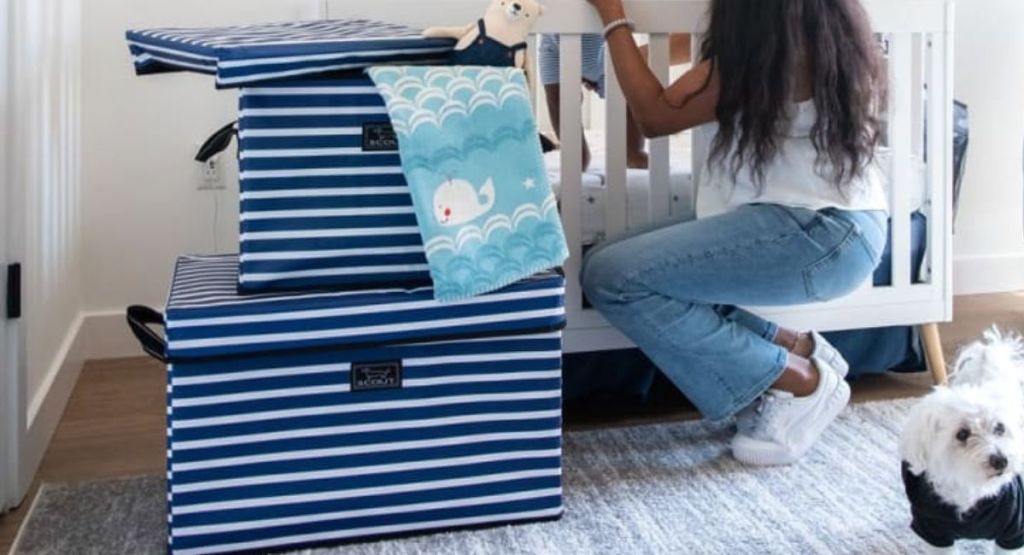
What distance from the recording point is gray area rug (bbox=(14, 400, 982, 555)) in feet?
4.45

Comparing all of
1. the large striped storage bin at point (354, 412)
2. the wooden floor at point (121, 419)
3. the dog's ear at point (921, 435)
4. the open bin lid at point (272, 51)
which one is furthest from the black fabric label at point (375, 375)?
the dog's ear at point (921, 435)

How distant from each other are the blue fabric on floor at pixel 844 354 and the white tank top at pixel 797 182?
391 millimetres

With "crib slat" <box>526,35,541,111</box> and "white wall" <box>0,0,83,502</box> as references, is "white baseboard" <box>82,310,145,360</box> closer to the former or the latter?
"white wall" <box>0,0,83,502</box>

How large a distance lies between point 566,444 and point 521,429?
1.22 feet

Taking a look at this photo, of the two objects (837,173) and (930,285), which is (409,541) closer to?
(837,173)

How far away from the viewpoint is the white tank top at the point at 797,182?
1571mm

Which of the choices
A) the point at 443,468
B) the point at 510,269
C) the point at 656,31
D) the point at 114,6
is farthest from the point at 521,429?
the point at 114,6

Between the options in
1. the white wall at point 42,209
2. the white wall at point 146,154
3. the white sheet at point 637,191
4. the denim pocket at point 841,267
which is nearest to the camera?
the white wall at point 42,209

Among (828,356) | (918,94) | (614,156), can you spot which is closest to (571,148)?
(614,156)

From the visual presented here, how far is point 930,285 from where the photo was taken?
1.99 metres

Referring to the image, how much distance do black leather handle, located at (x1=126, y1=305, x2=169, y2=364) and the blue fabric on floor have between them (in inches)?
30.1

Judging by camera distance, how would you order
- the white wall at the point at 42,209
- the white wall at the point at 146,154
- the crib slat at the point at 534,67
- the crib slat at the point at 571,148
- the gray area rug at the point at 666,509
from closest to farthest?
the gray area rug at the point at 666,509
the white wall at the point at 42,209
the crib slat at the point at 571,148
the crib slat at the point at 534,67
the white wall at the point at 146,154

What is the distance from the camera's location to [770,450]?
1.64 m

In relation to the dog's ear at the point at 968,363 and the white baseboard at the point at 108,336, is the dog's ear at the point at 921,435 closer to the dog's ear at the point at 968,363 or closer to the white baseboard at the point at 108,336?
the dog's ear at the point at 968,363
